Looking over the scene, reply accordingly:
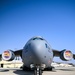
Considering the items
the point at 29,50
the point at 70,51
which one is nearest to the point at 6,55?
the point at 29,50

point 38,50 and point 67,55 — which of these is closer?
point 38,50

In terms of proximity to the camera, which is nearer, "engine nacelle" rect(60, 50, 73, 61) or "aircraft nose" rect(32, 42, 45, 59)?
"aircraft nose" rect(32, 42, 45, 59)

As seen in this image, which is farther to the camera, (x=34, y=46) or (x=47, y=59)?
(x=47, y=59)

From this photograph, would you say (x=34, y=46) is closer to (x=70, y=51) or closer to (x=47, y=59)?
(x=47, y=59)

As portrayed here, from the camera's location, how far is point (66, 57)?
17.6 meters

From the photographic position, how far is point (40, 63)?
13.3 metres

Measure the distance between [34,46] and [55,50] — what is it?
379 inches

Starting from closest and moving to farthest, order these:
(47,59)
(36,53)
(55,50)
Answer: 1. (36,53)
2. (47,59)
3. (55,50)

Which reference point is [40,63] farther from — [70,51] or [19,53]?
[19,53]

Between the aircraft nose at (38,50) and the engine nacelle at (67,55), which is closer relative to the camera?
the aircraft nose at (38,50)

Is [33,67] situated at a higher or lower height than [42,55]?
lower

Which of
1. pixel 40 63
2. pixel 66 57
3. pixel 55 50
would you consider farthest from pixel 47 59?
pixel 55 50

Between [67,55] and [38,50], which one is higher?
[38,50]

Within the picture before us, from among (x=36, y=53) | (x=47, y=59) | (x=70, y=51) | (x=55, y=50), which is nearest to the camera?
(x=36, y=53)
